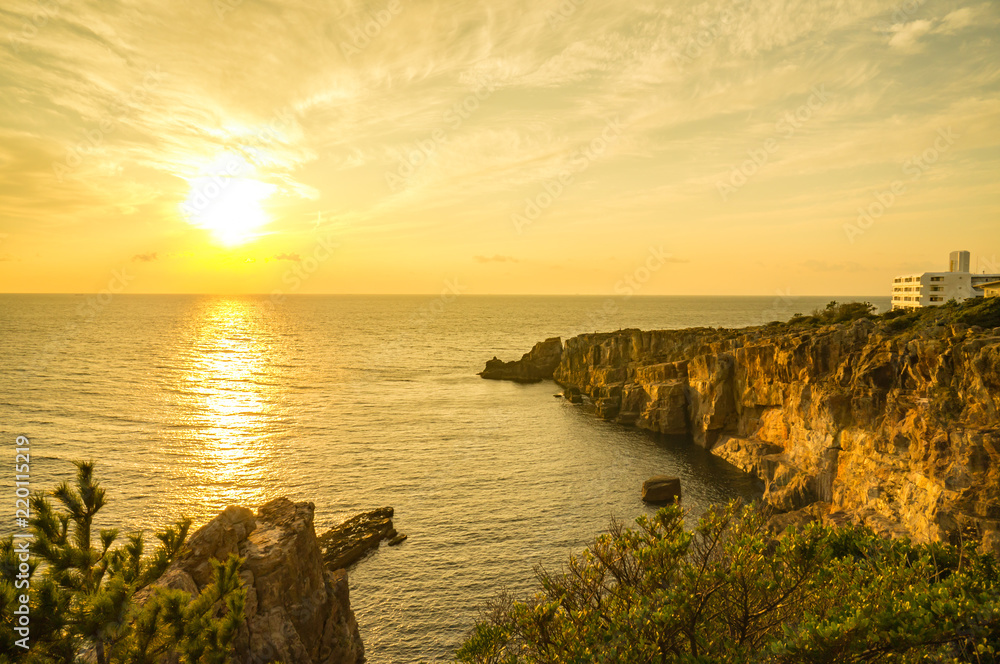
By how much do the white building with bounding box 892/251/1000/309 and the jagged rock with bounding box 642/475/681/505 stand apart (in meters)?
104

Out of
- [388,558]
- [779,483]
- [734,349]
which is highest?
[734,349]

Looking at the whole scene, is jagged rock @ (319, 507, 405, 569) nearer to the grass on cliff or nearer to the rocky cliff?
the rocky cliff

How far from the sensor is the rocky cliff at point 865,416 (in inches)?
1286

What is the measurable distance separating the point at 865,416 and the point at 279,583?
4515 cm

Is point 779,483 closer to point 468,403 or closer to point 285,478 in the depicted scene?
point 285,478

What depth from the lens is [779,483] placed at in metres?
48.9

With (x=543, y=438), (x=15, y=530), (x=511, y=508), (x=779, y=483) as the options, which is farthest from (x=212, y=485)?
(x=779, y=483)

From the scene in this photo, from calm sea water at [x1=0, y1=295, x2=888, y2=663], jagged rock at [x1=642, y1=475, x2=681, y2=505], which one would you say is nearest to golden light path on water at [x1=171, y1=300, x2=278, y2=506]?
calm sea water at [x1=0, y1=295, x2=888, y2=663]

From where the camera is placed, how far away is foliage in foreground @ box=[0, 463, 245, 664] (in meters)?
14.3

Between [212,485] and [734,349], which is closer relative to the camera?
[212,485]

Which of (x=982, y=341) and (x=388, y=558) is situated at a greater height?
(x=982, y=341)

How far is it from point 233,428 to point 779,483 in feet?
233

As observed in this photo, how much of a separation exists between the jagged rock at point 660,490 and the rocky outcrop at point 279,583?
30479 millimetres

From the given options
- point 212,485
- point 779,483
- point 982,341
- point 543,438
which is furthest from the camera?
point 543,438
